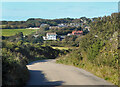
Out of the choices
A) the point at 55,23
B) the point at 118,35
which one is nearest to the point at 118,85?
the point at 118,35

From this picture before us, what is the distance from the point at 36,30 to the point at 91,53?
64.6 m

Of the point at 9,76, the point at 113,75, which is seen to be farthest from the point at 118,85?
the point at 9,76

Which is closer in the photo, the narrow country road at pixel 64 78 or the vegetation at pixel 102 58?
the narrow country road at pixel 64 78

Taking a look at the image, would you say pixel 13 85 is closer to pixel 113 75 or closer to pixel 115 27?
pixel 113 75

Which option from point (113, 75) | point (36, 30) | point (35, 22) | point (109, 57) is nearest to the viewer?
point (113, 75)

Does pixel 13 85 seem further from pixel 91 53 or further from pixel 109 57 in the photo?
pixel 91 53

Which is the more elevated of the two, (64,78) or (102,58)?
A: (102,58)

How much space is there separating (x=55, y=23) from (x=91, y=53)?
85.3 meters

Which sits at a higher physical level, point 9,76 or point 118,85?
point 9,76

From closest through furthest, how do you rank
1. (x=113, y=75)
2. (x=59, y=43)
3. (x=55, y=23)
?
(x=113, y=75) < (x=59, y=43) < (x=55, y=23)

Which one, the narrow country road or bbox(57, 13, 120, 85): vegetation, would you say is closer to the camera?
the narrow country road

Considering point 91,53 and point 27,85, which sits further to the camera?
point 91,53

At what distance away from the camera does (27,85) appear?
1020cm

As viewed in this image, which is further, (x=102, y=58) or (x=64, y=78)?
(x=102, y=58)
